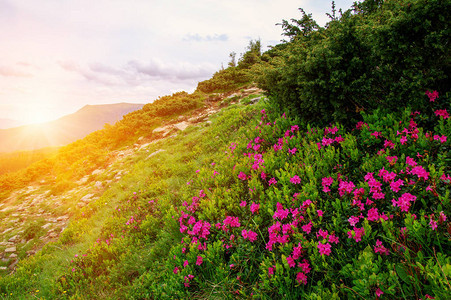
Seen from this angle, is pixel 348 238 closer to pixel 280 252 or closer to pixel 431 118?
pixel 280 252

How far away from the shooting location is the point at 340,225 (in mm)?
2621

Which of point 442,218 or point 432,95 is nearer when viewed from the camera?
point 442,218

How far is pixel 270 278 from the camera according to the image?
2.42 metres

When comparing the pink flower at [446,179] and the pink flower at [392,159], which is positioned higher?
the pink flower at [392,159]

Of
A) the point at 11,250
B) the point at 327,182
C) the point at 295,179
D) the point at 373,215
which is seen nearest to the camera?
the point at 373,215

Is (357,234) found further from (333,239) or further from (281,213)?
(281,213)

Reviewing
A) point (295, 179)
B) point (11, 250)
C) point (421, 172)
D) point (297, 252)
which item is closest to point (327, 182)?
point (295, 179)

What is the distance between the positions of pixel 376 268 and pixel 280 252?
1086 mm

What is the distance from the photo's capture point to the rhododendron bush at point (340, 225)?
2.02 m

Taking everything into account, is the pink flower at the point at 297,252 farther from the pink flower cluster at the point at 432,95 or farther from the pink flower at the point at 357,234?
the pink flower cluster at the point at 432,95

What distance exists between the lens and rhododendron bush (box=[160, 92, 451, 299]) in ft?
6.61

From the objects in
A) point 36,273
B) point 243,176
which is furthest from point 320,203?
point 36,273

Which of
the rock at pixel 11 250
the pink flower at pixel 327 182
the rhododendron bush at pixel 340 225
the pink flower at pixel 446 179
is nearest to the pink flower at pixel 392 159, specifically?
the rhododendron bush at pixel 340 225

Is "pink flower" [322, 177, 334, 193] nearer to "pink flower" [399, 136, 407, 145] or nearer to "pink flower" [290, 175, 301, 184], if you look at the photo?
"pink flower" [290, 175, 301, 184]
